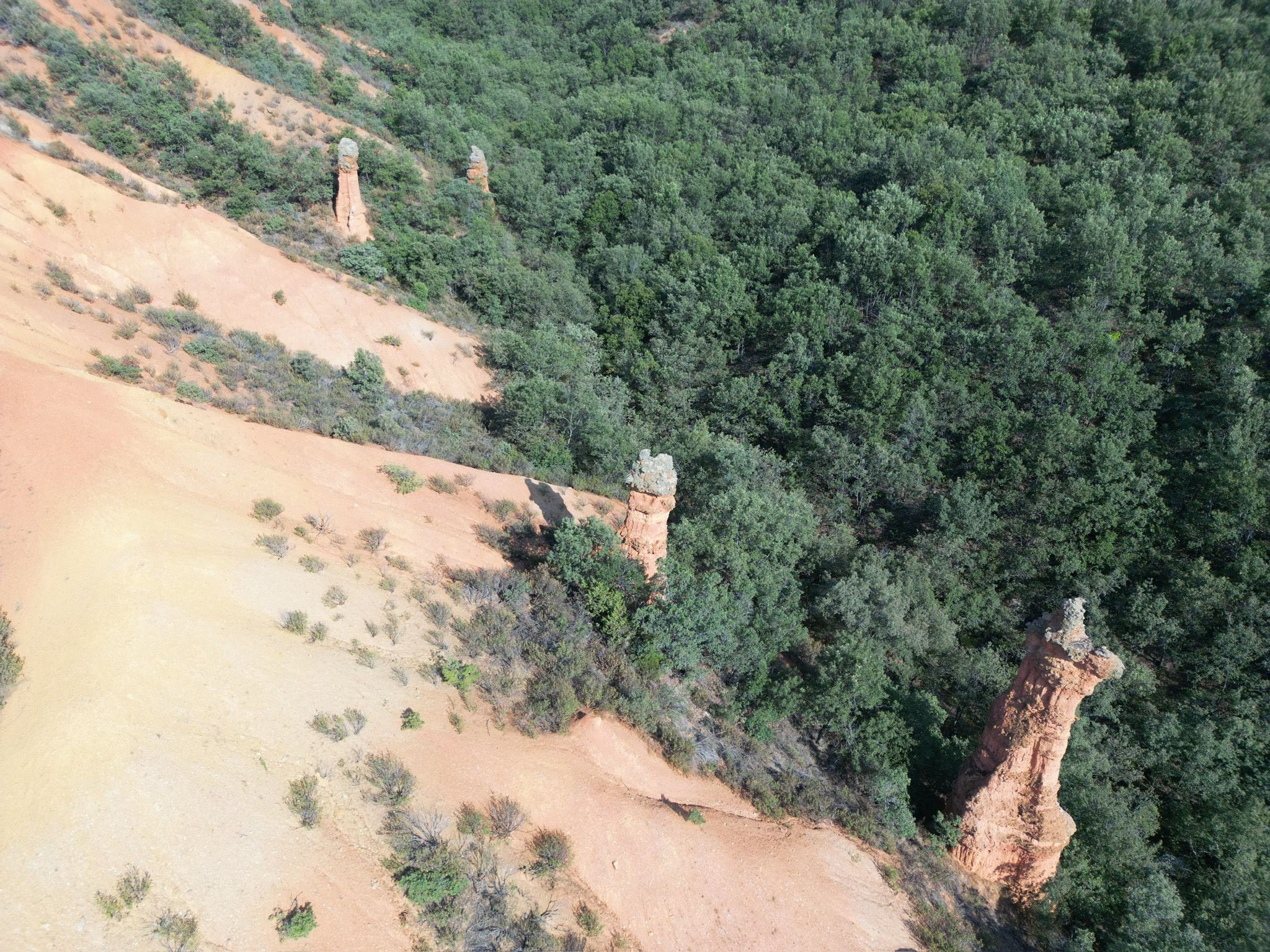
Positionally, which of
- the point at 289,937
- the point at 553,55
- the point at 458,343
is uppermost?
the point at 553,55

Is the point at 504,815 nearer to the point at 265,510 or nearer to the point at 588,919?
the point at 588,919

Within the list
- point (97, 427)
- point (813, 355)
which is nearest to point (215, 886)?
point (97, 427)

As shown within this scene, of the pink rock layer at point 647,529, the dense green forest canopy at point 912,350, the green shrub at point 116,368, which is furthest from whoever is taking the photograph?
the green shrub at point 116,368

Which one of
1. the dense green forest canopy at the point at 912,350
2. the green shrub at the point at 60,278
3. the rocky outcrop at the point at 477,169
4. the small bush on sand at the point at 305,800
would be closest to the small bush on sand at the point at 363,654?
the small bush on sand at the point at 305,800

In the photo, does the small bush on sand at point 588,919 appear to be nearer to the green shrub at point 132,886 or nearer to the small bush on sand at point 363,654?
the small bush on sand at point 363,654

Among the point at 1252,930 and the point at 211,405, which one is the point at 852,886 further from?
the point at 211,405

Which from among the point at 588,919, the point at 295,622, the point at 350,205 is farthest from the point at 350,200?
the point at 588,919
